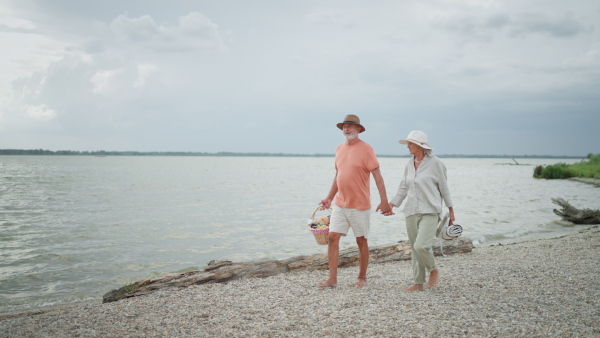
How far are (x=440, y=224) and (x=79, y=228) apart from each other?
50.9 feet

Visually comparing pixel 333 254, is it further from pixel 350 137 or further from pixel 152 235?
pixel 152 235

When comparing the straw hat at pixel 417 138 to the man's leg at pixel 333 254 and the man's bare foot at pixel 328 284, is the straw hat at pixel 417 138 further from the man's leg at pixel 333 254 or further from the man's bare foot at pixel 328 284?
the man's bare foot at pixel 328 284

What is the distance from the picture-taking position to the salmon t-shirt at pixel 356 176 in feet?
19.7

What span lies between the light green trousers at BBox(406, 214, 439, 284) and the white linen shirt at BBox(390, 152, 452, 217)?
114 millimetres

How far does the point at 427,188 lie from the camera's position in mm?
5711

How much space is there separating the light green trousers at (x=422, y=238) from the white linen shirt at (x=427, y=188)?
0.11m

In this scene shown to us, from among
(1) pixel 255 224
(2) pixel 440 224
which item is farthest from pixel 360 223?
(1) pixel 255 224

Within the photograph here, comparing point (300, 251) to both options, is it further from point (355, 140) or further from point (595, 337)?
point (595, 337)

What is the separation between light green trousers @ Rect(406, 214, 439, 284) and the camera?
5730 mm

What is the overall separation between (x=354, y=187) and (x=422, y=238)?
1172mm

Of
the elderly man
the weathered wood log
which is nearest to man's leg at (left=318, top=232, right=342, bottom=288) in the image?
the elderly man

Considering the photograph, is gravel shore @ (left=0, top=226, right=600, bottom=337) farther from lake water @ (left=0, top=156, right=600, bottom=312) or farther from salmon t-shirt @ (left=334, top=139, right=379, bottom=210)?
lake water @ (left=0, top=156, right=600, bottom=312)

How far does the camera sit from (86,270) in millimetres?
10508

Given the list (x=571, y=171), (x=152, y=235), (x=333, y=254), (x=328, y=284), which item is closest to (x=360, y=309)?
(x=333, y=254)
